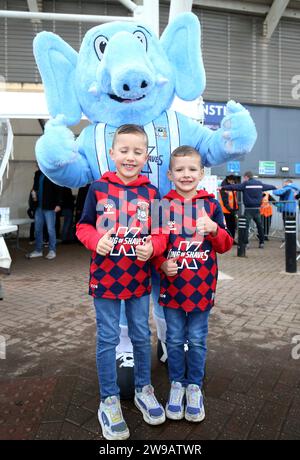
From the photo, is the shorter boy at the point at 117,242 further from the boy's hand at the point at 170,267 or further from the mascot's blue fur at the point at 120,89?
the mascot's blue fur at the point at 120,89

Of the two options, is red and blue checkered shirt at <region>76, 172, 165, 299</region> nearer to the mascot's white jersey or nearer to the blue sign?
the mascot's white jersey

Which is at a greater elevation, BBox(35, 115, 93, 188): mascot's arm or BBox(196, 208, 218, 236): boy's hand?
BBox(35, 115, 93, 188): mascot's arm

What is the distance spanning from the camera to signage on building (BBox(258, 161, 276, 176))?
44.6 ft

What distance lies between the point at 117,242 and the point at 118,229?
0.07 m

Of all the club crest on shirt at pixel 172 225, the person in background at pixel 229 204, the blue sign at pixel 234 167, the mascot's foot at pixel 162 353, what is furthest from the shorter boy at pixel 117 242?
the blue sign at pixel 234 167

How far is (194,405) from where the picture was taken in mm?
2088

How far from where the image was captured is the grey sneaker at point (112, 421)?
193cm

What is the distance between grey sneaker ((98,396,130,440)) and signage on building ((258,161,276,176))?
1263cm

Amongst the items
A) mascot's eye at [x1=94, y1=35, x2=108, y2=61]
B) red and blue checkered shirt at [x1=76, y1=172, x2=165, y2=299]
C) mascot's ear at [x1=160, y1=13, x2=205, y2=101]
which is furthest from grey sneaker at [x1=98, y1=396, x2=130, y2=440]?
mascot's eye at [x1=94, y1=35, x2=108, y2=61]

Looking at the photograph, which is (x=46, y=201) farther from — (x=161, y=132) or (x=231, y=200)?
(x=161, y=132)

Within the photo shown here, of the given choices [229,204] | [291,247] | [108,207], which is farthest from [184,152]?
[229,204]

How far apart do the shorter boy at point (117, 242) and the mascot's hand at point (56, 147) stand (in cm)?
21
